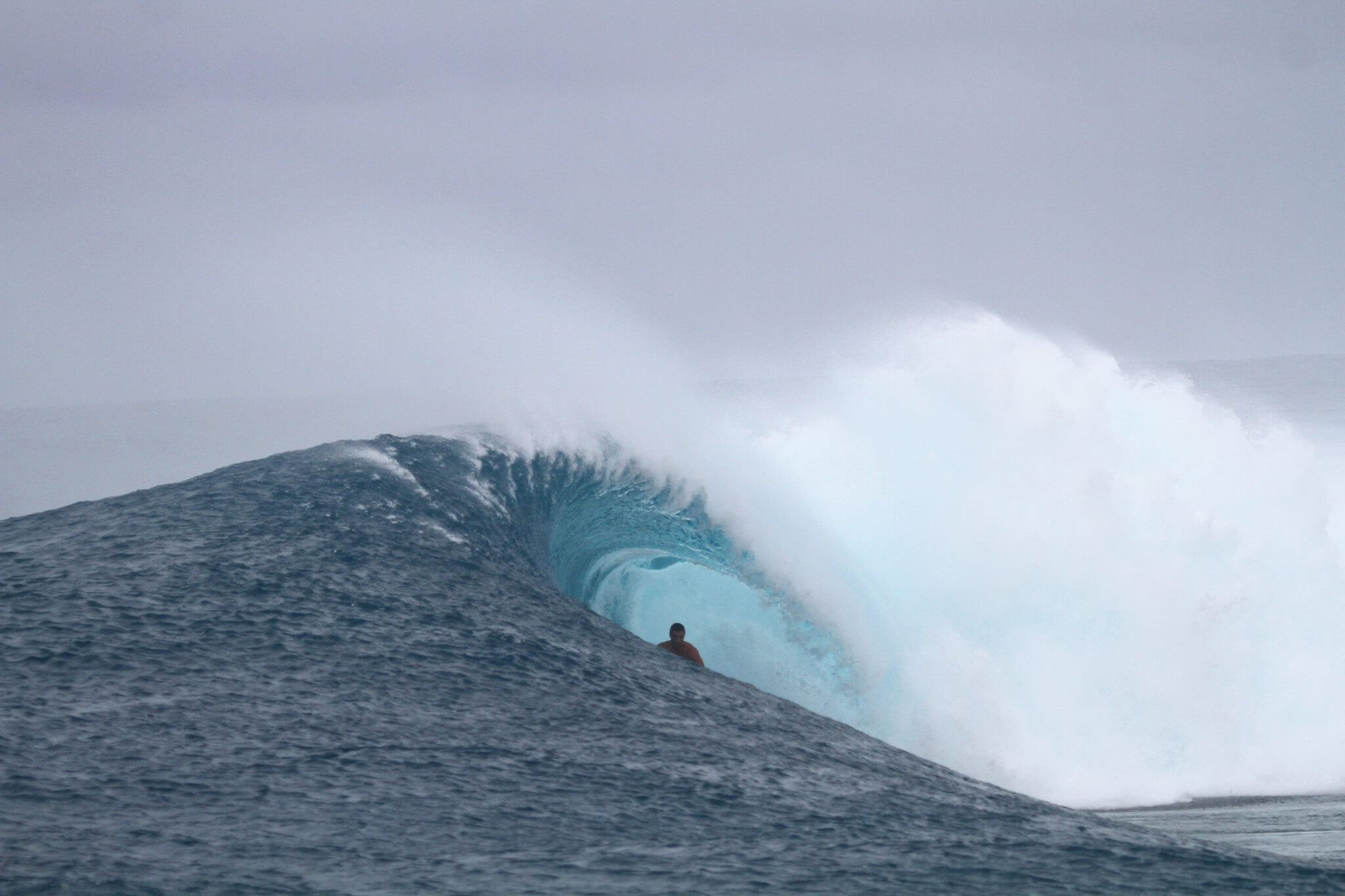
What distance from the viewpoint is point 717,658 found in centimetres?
1430

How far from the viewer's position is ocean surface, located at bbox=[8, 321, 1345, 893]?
5.18 meters

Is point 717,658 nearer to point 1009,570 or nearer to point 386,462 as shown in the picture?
point 1009,570

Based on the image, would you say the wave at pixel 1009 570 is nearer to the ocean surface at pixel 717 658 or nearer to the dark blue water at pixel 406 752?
the ocean surface at pixel 717 658

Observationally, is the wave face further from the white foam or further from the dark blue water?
the dark blue water

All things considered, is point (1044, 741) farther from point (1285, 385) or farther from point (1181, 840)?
point (1285, 385)

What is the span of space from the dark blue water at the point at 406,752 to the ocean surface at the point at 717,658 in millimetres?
22

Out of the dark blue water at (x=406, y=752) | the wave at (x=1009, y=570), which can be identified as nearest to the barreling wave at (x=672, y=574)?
the wave at (x=1009, y=570)

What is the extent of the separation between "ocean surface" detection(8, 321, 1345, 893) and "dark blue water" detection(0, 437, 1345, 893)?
0.07ft

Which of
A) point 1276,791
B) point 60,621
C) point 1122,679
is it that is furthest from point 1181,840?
point 1122,679

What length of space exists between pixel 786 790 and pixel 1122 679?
907cm

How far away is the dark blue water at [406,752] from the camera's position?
493cm

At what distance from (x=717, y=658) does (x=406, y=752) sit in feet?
28.0

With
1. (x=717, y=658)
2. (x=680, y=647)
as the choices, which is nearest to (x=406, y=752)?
(x=680, y=647)

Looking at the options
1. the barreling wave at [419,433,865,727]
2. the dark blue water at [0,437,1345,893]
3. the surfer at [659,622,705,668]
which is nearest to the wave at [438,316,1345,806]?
the barreling wave at [419,433,865,727]
